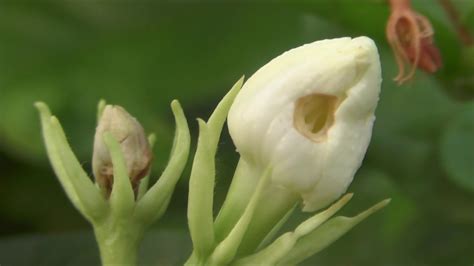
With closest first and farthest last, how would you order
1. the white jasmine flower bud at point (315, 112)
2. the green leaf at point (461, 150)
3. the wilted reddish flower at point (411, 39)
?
the white jasmine flower bud at point (315, 112)
the wilted reddish flower at point (411, 39)
the green leaf at point (461, 150)

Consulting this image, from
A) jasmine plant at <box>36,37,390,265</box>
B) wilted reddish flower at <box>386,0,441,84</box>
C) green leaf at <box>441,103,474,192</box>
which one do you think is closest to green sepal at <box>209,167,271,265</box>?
jasmine plant at <box>36,37,390,265</box>

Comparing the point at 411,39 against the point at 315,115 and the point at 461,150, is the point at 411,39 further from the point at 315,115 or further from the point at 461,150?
the point at 461,150

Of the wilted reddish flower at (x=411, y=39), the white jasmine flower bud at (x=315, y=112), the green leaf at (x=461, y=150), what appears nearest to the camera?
the white jasmine flower bud at (x=315, y=112)

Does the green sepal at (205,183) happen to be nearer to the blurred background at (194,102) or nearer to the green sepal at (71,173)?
the green sepal at (71,173)

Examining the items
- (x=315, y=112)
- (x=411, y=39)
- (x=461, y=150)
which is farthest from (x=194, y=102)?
(x=315, y=112)

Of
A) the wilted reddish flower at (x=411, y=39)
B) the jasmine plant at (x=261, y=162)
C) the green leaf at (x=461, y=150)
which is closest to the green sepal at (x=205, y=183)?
the jasmine plant at (x=261, y=162)

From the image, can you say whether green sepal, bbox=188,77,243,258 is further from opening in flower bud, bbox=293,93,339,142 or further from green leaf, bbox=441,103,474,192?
green leaf, bbox=441,103,474,192

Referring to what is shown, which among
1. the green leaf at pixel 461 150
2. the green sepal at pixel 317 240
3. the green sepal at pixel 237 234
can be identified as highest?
the green sepal at pixel 237 234
